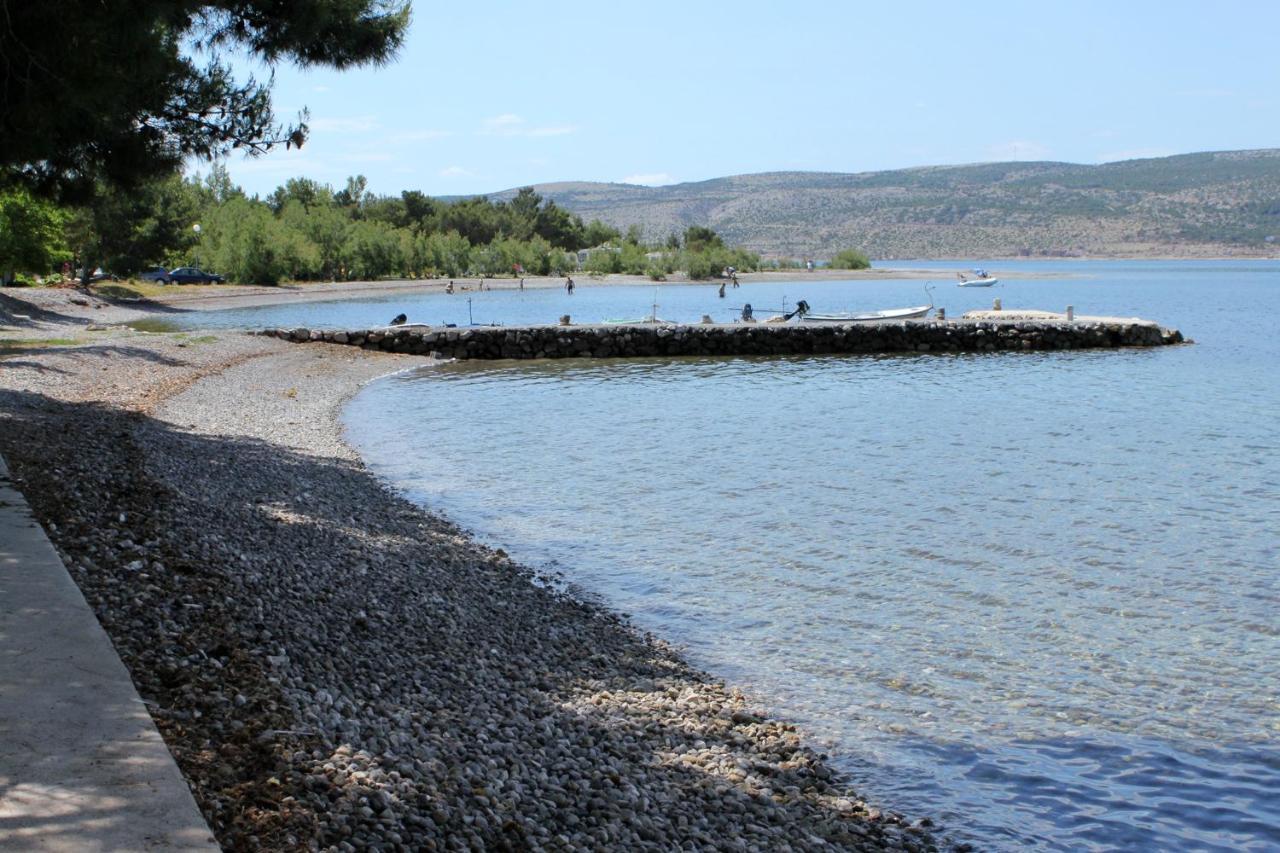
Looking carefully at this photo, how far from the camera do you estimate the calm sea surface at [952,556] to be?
8.16 m

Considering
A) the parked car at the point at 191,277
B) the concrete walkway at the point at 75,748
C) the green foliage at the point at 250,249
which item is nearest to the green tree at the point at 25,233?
the parked car at the point at 191,277

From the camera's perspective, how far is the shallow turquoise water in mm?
8141

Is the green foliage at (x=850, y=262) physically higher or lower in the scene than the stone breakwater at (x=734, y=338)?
higher

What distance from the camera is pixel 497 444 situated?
23891 mm

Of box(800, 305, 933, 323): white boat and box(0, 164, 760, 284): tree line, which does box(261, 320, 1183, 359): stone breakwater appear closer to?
box(800, 305, 933, 323): white boat

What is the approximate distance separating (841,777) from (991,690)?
7.52 feet

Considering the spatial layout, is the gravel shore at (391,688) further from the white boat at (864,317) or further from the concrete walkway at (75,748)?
the white boat at (864,317)

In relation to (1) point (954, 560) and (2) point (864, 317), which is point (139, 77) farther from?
(2) point (864, 317)

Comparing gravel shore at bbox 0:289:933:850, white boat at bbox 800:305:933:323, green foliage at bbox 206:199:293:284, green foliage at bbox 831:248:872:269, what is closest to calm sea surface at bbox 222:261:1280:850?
gravel shore at bbox 0:289:933:850

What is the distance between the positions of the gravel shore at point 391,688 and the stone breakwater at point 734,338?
2926 centimetres

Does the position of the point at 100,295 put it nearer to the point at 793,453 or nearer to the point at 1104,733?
the point at 793,453

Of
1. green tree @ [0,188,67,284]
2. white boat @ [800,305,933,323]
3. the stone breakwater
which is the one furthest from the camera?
white boat @ [800,305,933,323]

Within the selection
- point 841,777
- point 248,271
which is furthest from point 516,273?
point 841,777

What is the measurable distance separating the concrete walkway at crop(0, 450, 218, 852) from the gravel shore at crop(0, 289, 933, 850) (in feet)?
0.69
